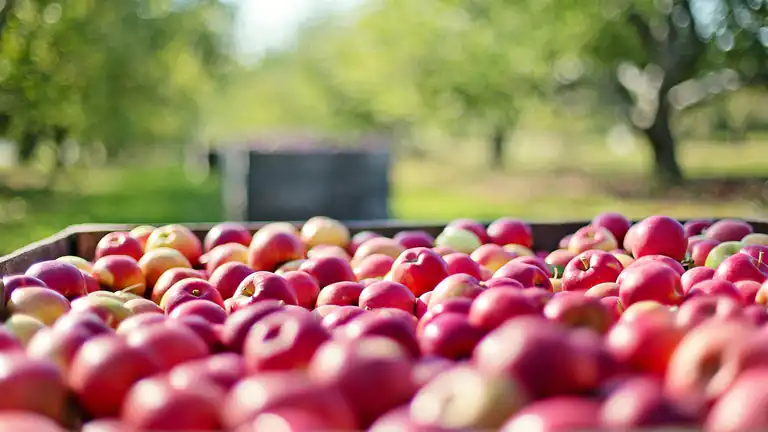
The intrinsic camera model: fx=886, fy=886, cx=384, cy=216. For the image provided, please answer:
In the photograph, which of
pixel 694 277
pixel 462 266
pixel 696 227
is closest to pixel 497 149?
pixel 696 227

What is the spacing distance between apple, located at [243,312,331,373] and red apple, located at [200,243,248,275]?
1.82 meters

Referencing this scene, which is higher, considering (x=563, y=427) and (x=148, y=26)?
(x=148, y=26)

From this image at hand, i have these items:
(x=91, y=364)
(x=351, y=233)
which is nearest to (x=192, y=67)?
(x=351, y=233)

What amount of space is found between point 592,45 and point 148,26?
12065 mm

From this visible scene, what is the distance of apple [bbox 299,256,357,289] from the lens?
332cm

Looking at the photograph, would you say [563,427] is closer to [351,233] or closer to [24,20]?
[351,233]

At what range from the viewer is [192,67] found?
3800cm

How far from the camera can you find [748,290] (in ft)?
9.12

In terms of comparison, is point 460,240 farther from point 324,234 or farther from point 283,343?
point 283,343

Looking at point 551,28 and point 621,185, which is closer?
point 551,28

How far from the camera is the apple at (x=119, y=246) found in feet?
12.8

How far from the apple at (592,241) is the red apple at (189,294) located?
1733mm

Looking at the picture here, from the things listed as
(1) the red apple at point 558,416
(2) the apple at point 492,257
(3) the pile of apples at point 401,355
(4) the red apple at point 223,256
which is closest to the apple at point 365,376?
(3) the pile of apples at point 401,355

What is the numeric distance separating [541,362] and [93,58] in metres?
18.4
